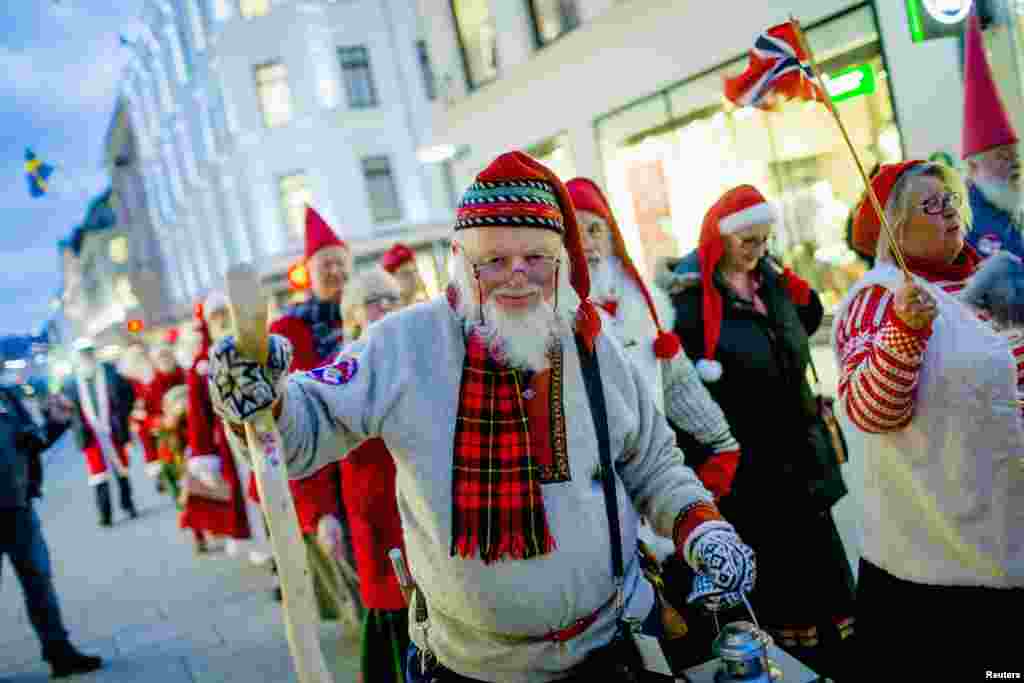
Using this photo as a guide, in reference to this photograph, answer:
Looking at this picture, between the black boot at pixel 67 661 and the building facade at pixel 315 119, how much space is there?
19724mm

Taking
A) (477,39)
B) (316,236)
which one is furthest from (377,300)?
(477,39)

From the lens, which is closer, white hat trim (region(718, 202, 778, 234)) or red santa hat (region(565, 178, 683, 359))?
red santa hat (region(565, 178, 683, 359))

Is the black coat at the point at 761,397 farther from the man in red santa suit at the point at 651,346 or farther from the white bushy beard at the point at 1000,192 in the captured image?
the white bushy beard at the point at 1000,192

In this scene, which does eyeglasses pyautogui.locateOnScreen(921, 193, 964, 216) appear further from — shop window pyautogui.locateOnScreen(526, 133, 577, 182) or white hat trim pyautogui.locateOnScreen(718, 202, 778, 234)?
shop window pyautogui.locateOnScreen(526, 133, 577, 182)

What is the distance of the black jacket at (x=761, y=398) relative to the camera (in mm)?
3479

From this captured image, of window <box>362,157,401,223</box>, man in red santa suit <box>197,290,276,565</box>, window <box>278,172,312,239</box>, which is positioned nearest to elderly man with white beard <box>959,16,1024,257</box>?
man in red santa suit <box>197,290,276,565</box>

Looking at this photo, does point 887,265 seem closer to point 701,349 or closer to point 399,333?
point 701,349

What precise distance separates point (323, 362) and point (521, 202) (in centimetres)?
225

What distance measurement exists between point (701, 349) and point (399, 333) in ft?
6.56

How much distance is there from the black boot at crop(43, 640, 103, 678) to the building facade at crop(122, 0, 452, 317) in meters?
19.7

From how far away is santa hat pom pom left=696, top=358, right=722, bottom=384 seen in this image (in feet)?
11.2

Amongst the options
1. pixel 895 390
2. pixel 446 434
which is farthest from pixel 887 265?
pixel 446 434

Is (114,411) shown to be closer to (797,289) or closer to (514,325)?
(797,289)

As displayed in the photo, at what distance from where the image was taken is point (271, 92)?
976 inches
